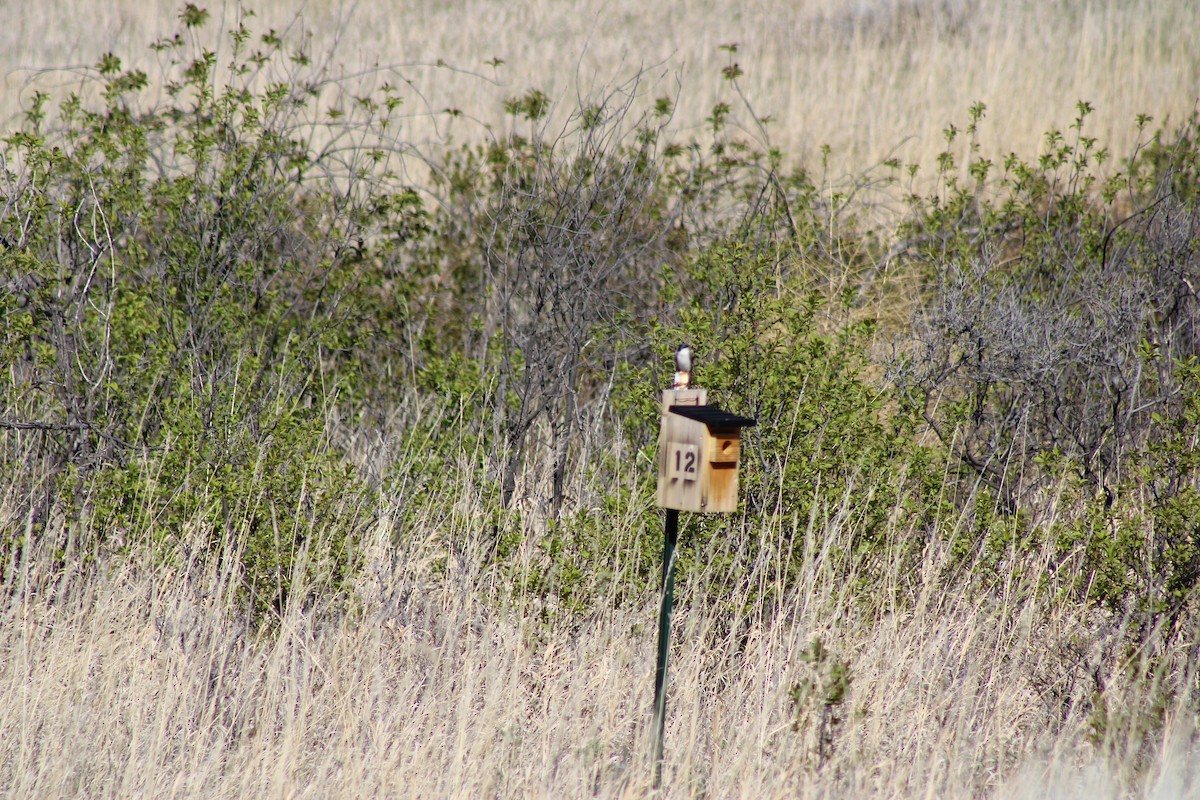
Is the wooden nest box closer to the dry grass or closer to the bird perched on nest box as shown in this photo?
the bird perched on nest box

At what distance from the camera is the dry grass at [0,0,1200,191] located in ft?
37.9

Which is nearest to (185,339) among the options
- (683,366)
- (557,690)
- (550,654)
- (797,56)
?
(550,654)

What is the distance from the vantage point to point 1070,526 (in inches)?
179

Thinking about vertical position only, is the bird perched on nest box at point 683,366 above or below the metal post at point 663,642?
above

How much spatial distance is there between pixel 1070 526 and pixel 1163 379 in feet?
3.90

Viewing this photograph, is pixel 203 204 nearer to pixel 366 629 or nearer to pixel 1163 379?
pixel 366 629

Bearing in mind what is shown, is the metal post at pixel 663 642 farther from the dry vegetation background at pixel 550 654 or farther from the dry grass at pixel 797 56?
the dry grass at pixel 797 56

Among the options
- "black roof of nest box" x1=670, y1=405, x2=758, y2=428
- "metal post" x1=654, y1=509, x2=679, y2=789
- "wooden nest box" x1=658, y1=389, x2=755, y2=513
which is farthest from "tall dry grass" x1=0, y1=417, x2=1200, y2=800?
"black roof of nest box" x1=670, y1=405, x2=758, y2=428

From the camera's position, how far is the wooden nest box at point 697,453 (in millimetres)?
2898

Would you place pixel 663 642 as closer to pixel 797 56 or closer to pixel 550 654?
pixel 550 654

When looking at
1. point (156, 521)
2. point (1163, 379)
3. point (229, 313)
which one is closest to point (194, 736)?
point (156, 521)

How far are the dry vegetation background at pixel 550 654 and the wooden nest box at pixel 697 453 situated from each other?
2.01 ft

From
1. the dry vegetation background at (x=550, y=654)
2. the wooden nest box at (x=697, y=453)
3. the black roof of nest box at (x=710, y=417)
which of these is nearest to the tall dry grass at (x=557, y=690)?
the dry vegetation background at (x=550, y=654)

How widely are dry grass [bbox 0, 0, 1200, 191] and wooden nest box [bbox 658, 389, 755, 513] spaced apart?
5.52 m
